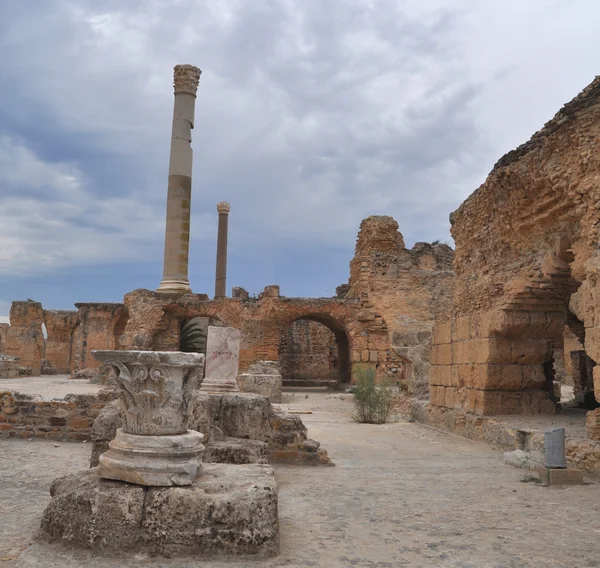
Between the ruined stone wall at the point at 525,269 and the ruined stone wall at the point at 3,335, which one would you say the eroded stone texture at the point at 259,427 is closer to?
the ruined stone wall at the point at 525,269

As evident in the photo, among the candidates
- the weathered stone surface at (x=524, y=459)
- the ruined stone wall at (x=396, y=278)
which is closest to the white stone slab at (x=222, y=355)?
the weathered stone surface at (x=524, y=459)

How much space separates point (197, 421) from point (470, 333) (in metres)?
4.79

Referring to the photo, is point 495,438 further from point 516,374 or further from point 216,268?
point 216,268

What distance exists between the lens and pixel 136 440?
11.2ft

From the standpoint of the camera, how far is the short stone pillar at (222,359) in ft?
28.2

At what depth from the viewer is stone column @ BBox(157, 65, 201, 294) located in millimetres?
17156

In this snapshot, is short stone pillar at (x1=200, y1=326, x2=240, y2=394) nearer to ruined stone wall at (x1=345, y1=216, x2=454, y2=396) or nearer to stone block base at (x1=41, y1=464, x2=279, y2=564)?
stone block base at (x1=41, y1=464, x2=279, y2=564)

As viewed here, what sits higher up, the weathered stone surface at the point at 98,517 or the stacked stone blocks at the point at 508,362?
the stacked stone blocks at the point at 508,362

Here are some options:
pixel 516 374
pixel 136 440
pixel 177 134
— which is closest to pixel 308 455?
pixel 136 440

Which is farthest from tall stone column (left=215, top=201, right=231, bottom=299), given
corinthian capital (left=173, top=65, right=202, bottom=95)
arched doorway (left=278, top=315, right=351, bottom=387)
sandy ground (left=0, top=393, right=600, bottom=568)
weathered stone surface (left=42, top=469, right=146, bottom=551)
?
weathered stone surface (left=42, top=469, right=146, bottom=551)

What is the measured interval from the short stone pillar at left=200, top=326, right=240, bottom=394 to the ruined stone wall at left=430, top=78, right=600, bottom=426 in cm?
348

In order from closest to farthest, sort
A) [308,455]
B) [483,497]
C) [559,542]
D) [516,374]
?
1. [559,542]
2. [483,497]
3. [308,455]
4. [516,374]

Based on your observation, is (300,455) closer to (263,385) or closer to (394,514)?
(394,514)

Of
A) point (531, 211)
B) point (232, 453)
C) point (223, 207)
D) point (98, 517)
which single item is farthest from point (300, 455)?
point (223, 207)
